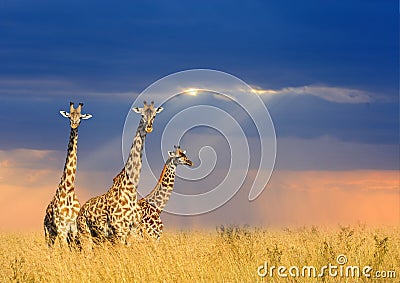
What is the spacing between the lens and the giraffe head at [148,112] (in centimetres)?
1652

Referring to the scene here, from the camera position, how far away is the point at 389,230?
23.1 meters

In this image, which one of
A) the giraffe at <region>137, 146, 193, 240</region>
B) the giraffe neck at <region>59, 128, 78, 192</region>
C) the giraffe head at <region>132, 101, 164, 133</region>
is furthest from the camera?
the giraffe at <region>137, 146, 193, 240</region>

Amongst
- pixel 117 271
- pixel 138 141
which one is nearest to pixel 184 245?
pixel 117 271

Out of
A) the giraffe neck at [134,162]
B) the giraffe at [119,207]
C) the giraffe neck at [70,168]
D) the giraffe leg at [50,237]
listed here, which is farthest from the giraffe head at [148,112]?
the giraffe leg at [50,237]

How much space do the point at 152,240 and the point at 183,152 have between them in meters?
3.65

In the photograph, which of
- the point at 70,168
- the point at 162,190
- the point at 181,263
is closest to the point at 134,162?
the point at 70,168

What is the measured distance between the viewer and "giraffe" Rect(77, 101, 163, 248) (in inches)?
668

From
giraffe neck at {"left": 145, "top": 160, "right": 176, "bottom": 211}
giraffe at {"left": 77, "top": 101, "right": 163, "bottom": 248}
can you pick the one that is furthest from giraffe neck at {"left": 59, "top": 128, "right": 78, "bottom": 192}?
giraffe neck at {"left": 145, "top": 160, "right": 176, "bottom": 211}

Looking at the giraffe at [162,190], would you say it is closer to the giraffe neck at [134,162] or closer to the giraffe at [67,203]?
the giraffe neck at [134,162]

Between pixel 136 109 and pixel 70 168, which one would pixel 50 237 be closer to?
pixel 70 168

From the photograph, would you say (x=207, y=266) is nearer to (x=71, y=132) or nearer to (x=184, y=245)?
(x=184, y=245)

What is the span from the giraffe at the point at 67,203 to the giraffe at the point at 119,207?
0.77 ft

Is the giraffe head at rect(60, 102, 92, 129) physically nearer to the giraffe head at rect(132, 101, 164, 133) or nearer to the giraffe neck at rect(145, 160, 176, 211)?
the giraffe head at rect(132, 101, 164, 133)

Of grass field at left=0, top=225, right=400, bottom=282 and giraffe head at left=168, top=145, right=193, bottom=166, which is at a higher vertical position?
giraffe head at left=168, top=145, right=193, bottom=166
